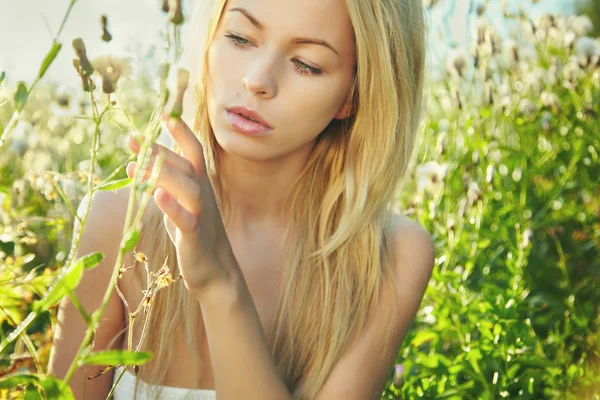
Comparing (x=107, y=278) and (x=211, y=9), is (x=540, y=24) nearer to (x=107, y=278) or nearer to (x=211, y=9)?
(x=211, y=9)

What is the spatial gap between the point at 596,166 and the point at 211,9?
1730 millimetres

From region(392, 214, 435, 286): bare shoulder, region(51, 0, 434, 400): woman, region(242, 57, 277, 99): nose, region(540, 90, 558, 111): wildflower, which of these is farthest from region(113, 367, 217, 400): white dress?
region(540, 90, 558, 111): wildflower

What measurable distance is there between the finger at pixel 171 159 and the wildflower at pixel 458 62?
6.17 ft

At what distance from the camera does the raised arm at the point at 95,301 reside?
1.57m

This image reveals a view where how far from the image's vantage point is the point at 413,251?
184 centimetres

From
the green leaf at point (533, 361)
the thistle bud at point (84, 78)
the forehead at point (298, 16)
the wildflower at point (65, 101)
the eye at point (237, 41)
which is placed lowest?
the green leaf at point (533, 361)

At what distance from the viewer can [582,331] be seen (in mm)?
2422

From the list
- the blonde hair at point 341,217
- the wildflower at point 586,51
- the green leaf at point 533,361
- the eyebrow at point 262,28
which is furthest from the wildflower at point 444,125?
the eyebrow at point 262,28

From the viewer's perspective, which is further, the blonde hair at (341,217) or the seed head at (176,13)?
the blonde hair at (341,217)

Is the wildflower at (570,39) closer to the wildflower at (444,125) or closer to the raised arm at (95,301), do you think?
the wildflower at (444,125)

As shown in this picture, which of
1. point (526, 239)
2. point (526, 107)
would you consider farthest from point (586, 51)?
point (526, 239)

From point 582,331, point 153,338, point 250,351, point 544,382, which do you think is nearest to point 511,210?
point 582,331

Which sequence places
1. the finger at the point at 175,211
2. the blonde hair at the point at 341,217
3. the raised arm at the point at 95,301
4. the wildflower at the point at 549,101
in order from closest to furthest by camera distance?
the finger at the point at 175,211 → the raised arm at the point at 95,301 → the blonde hair at the point at 341,217 → the wildflower at the point at 549,101

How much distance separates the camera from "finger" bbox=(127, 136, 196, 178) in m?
0.89
